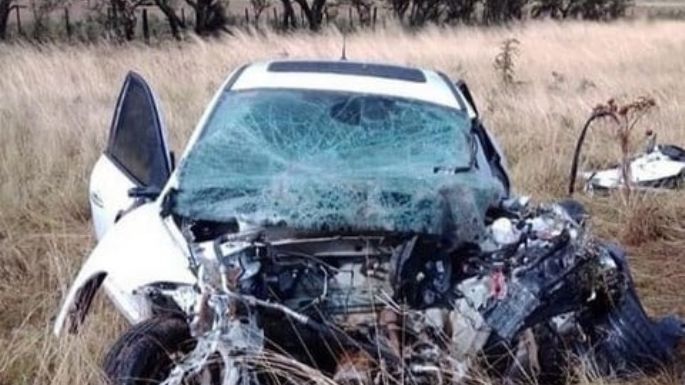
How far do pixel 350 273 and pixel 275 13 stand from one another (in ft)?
88.0

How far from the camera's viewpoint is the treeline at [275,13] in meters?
25.0

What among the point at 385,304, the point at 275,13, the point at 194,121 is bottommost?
the point at 275,13

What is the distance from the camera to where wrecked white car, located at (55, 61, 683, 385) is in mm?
3992

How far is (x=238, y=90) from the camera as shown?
Answer: 5.45 metres

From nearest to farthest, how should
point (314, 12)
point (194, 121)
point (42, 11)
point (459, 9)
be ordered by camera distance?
point (194, 121) → point (42, 11) → point (314, 12) → point (459, 9)

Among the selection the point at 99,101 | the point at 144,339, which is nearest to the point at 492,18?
the point at 99,101

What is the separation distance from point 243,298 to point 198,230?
0.58 metres

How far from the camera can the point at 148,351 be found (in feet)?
13.1

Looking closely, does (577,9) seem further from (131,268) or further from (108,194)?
(131,268)

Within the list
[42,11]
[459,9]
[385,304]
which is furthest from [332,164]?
[459,9]

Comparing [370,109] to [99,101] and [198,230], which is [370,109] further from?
[99,101]

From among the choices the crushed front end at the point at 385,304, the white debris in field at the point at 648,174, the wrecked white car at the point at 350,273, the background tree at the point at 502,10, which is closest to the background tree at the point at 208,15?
the background tree at the point at 502,10

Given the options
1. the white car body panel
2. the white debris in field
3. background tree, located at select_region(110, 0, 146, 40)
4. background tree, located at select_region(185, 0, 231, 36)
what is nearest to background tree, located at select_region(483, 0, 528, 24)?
background tree, located at select_region(185, 0, 231, 36)

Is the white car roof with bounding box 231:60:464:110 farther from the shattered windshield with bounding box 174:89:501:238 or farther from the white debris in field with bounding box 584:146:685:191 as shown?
the white debris in field with bounding box 584:146:685:191
